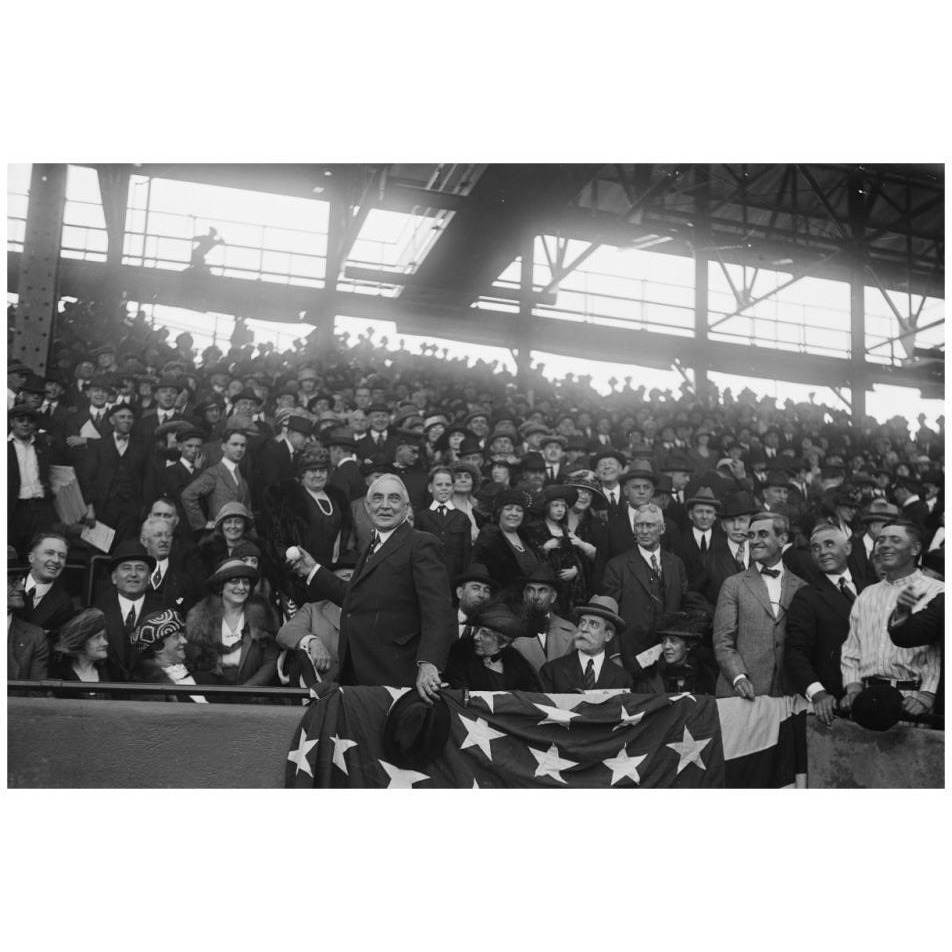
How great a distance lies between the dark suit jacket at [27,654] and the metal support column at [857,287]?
12.1m

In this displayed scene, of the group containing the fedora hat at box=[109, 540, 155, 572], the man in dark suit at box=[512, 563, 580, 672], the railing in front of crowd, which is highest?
the fedora hat at box=[109, 540, 155, 572]

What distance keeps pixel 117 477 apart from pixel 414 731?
137 inches

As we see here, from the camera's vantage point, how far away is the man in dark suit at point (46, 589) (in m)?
5.66

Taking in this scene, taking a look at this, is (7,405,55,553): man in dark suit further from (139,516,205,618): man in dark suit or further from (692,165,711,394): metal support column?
(692,165,711,394): metal support column

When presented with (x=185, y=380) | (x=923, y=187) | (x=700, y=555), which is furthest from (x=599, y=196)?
(x=700, y=555)

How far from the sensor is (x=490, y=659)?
561cm

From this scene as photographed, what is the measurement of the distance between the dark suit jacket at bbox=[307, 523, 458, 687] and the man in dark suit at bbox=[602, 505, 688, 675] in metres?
1.59

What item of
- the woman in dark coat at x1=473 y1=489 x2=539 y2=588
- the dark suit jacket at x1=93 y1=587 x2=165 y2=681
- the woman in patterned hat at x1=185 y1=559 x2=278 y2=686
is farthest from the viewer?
the woman in dark coat at x1=473 y1=489 x2=539 y2=588

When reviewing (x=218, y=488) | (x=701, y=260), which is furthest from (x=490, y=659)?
(x=701, y=260)

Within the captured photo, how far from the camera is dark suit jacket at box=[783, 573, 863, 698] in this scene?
18.7 feet

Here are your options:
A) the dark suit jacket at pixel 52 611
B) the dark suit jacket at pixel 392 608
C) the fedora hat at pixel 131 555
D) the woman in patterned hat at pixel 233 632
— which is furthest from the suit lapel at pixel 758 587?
the dark suit jacket at pixel 52 611

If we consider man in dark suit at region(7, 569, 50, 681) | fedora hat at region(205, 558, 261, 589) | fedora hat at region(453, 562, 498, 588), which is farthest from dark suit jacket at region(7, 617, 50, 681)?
fedora hat at region(453, 562, 498, 588)

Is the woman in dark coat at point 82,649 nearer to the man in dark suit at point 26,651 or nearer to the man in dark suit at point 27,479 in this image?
the man in dark suit at point 26,651

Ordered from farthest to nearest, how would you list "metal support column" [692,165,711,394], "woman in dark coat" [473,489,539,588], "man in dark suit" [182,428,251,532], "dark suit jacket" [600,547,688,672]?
"metal support column" [692,165,711,394], "man in dark suit" [182,428,251,532], "woman in dark coat" [473,489,539,588], "dark suit jacket" [600,547,688,672]
